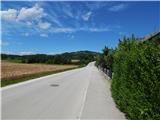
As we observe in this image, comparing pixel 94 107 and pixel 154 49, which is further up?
pixel 154 49

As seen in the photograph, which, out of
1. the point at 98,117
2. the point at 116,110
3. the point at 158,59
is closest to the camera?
the point at 158,59

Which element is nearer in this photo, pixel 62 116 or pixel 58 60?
pixel 62 116

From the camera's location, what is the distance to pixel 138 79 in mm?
7754

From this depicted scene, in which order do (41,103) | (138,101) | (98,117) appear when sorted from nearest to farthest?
(138,101) < (98,117) < (41,103)

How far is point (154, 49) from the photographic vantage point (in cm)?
674

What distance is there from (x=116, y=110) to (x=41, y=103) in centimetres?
349

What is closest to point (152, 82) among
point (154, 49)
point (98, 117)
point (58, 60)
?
point (154, 49)

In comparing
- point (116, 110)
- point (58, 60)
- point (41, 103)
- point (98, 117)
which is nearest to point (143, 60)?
point (98, 117)

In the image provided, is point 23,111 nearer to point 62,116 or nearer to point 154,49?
point 62,116

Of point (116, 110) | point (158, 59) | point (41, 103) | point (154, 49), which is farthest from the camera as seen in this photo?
point (41, 103)

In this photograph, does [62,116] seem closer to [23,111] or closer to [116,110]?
[23,111]

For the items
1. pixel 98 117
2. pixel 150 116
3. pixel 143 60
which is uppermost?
pixel 143 60

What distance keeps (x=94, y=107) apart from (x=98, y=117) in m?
2.12

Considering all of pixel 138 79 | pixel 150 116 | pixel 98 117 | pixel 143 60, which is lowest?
pixel 98 117
